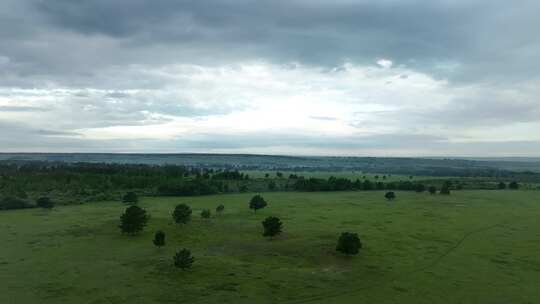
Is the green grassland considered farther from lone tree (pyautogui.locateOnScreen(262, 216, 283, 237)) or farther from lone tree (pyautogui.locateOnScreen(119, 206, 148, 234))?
lone tree (pyautogui.locateOnScreen(262, 216, 283, 237))

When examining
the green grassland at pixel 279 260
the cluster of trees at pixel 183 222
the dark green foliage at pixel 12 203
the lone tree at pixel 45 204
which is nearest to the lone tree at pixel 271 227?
the cluster of trees at pixel 183 222

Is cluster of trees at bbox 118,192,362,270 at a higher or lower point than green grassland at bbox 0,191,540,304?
higher

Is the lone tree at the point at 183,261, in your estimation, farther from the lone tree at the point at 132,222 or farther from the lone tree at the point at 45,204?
the lone tree at the point at 45,204

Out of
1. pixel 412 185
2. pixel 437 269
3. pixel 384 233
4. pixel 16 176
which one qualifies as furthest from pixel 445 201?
pixel 16 176

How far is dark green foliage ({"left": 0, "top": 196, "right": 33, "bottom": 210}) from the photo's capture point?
111m

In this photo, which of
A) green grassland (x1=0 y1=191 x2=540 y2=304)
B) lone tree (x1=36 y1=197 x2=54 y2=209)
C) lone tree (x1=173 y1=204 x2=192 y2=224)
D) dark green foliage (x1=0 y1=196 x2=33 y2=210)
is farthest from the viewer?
dark green foliage (x1=0 y1=196 x2=33 y2=210)

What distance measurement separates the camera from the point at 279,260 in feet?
195

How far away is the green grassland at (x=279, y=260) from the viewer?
47.0 meters

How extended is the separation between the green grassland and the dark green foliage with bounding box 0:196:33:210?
12.9 m

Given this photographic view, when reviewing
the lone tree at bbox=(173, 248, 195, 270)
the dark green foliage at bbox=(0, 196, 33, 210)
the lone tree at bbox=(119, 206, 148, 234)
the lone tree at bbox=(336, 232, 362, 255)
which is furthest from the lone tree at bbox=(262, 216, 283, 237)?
the dark green foliage at bbox=(0, 196, 33, 210)

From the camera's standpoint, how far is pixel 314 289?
48.4 metres

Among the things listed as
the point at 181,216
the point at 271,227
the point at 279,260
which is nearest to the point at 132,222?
the point at 181,216

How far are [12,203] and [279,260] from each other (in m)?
81.1

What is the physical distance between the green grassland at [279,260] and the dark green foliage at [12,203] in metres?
12.9
